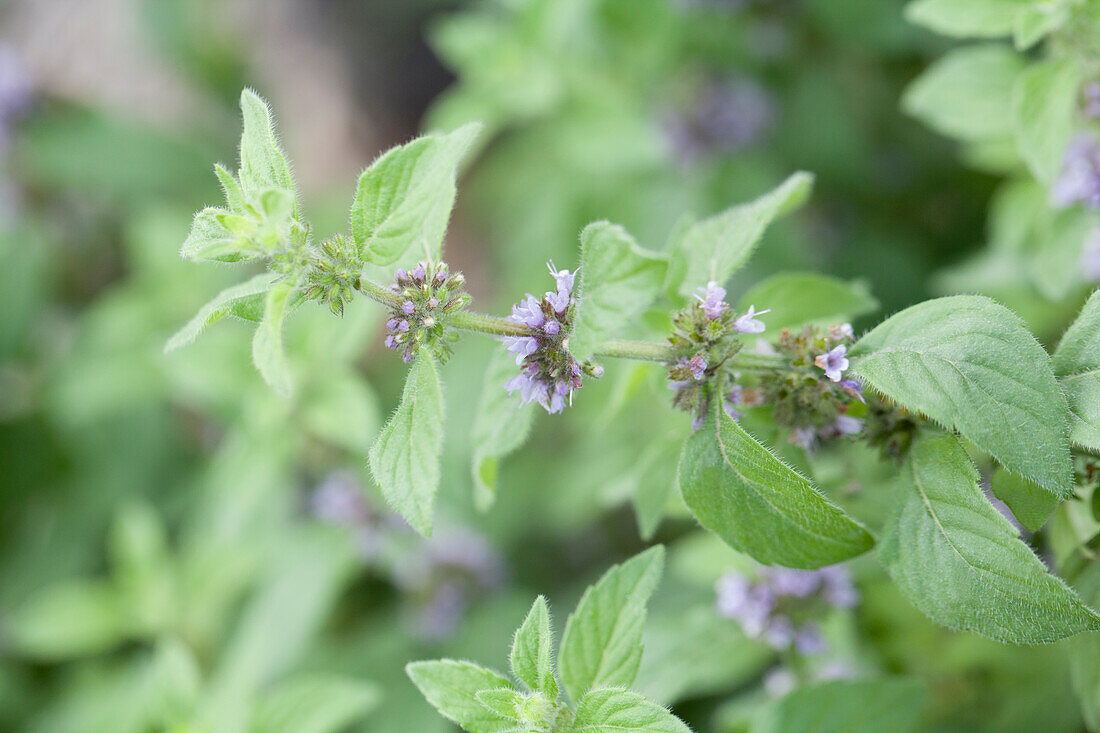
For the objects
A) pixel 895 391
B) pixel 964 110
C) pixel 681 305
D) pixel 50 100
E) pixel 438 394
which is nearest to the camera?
pixel 895 391

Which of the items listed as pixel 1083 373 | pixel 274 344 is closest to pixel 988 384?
pixel 1083 373

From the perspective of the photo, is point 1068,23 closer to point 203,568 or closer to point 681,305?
point 681,305

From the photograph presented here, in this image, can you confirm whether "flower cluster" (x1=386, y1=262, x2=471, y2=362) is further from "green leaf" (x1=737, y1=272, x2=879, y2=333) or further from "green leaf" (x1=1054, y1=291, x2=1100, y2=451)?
"green leaf" (x1=1054, y1=291, x2=1100, y2=451)

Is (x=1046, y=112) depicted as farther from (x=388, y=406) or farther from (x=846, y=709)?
(x=388, y=406)

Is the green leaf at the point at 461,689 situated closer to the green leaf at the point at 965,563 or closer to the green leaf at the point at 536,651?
the green leaf at the point at 536,651

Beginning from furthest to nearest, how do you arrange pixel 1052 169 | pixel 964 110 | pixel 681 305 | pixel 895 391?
pixel 964 110 < pixel 1052 169 < pixel 681 305 < pixel 895 391

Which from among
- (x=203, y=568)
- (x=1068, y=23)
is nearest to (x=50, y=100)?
(x=203, y=568)

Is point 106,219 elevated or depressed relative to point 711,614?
elevated

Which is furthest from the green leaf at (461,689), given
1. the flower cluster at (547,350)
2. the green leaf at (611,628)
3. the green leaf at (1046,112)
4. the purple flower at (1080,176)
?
the purple flower at (1080,176)
